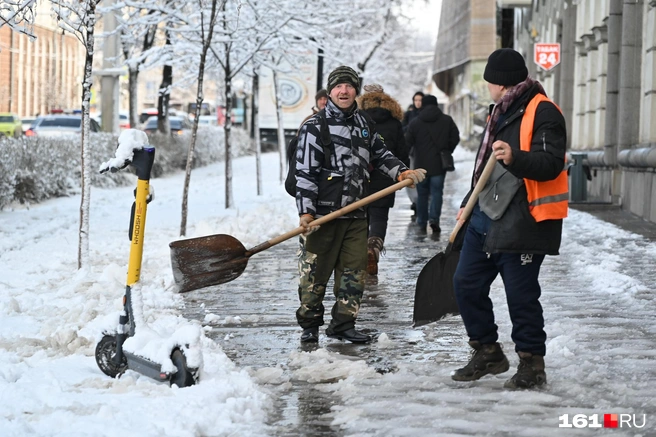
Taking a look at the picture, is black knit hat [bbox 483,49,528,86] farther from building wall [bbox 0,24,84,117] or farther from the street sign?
building wall [bbox 0,24,84,117]

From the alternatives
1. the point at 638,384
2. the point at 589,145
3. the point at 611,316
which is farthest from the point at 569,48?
the point at 638,384

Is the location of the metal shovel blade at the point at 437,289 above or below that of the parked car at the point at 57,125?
below

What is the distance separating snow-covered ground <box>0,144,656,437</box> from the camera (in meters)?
5.04

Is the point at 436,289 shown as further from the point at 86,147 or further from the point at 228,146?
the point at 228,146

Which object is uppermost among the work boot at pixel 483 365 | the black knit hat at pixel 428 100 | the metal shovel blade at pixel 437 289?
the black knit hat at pixel 428 100

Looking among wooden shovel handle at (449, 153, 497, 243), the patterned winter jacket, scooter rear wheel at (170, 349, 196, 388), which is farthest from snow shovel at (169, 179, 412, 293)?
scooter rear wheel at (170, 349, 196, 388)

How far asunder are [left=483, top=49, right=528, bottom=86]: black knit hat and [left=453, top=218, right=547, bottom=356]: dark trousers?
0.80 metres

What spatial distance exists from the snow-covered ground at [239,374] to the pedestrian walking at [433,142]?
3584mm

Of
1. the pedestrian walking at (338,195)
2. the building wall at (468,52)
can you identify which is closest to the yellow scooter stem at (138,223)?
the pedestrian walking at (338,195)

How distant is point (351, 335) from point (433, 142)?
750 centimetres

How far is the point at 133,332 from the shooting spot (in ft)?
19.2

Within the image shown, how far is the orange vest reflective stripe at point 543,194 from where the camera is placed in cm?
559

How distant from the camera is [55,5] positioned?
10.6 m

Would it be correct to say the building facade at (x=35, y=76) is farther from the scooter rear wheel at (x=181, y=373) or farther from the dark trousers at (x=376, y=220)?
the scooter rear wheel at (x=181, y=373)
